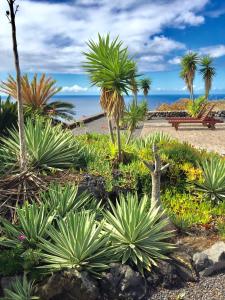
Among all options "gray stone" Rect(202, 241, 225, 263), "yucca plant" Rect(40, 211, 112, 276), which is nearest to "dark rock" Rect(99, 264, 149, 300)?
"yucca plant" Rect(40, 211, 112, 276)

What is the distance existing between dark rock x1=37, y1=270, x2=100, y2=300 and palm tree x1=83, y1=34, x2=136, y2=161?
166 inches

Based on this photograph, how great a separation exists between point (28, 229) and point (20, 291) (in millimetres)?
1142

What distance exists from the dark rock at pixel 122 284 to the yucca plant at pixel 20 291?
906mm

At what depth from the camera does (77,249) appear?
5785 mm

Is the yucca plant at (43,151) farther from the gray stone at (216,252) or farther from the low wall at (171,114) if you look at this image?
the low wall at (171,114)

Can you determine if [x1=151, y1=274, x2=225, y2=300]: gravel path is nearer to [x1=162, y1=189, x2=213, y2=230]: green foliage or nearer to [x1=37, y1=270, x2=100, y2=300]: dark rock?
[x1=37, y1=270, x2=100, y2=300]: dark rock

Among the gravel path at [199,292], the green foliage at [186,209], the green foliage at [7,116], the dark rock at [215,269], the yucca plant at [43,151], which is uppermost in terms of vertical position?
the green foliage at [7,116]

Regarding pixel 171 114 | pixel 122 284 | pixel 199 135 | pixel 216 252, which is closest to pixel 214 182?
pixel 216 252

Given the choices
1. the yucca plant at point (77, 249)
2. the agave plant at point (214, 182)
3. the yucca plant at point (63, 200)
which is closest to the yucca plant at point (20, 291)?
the yucca plant at point (77, 249)

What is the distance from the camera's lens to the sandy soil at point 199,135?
16.6 metres

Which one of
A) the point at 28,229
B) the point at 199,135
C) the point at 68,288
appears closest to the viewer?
the point at 68,288

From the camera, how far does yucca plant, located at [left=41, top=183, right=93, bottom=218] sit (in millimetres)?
7051

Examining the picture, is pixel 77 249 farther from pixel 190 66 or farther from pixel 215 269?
pixel 190 66

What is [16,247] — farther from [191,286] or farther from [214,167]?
[214,167]
